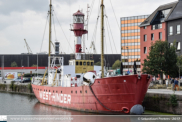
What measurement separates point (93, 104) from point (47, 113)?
6.06m

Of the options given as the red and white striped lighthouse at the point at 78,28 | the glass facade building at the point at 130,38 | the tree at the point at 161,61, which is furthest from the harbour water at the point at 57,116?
the glass facade building at the point at 130,38

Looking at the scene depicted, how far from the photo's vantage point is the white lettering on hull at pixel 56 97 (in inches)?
1255

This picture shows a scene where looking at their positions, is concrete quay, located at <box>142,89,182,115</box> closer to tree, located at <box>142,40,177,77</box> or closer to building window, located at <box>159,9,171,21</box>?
tree, located at <box>142,40,177,77</box>

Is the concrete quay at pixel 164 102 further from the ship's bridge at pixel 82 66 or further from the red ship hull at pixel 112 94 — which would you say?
the ship's bridge at pixel 82 66

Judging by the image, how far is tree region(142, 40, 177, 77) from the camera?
42.8 meters

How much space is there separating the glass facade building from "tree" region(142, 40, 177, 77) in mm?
46581

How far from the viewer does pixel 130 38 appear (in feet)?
303

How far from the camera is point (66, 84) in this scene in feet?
106

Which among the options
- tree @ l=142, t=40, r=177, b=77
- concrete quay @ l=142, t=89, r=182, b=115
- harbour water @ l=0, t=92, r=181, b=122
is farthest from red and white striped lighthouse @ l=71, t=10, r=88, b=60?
concrete quay @ l=142, t=89, r=182, b=115

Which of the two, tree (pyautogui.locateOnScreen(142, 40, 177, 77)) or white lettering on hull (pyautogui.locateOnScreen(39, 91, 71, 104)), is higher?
tree (pyautogui.locateOnScreen(142, 40, 177, 77))

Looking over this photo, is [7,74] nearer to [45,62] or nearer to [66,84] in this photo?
[45,62]

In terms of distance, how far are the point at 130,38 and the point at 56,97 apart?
202 ft

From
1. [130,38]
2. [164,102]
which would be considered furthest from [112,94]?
[130,38]

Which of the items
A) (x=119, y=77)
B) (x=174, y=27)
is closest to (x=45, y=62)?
(x=174, y=27)
